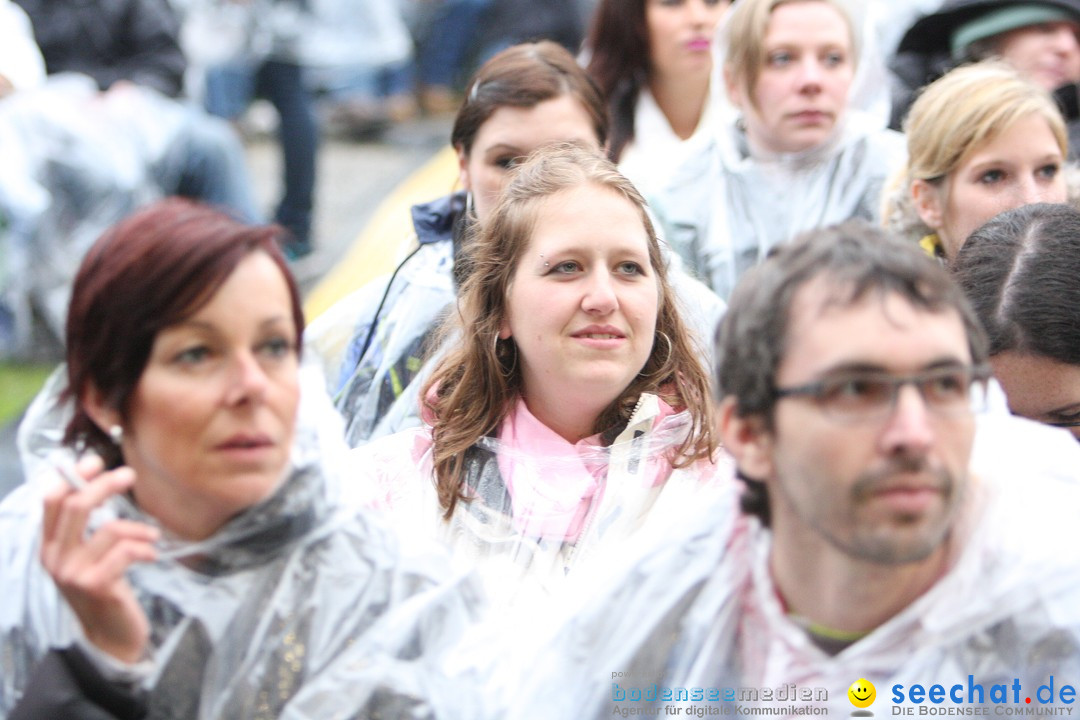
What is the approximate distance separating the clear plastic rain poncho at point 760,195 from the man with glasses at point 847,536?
186 cm

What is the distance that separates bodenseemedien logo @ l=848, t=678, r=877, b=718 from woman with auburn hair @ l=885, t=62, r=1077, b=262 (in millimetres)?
1532

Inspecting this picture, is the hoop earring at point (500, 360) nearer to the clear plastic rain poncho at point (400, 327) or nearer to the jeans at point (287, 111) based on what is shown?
the clear plastic rain poncho at point (400, 327)

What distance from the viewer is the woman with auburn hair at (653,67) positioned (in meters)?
4.54

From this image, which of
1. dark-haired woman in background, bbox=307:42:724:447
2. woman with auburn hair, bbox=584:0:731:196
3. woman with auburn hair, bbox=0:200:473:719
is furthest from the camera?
woman with auburn hair, bbox=584:0:731:196

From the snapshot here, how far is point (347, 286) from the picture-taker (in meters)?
4.84

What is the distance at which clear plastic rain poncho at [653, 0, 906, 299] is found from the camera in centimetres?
381

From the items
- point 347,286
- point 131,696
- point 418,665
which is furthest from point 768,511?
point 347,286

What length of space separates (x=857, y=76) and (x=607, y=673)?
2940 mm

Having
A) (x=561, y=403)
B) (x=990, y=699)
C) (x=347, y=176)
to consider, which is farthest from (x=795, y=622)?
(x=347, y=176)

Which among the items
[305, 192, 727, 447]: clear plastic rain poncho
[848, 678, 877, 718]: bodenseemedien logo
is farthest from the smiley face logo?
[305, 192, 727, 447]: clear plastic rain poncho

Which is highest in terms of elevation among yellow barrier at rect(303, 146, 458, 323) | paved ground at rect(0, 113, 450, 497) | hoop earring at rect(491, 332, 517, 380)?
hoop earring at rect(491, 332, 517, 380)

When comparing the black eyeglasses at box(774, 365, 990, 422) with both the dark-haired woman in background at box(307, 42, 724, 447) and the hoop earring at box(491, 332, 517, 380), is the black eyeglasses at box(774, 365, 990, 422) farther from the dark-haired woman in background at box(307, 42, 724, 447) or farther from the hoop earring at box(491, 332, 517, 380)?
the dark-haired woman in background at box(307, 42, 724, 447)

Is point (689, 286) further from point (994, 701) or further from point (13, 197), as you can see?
point (13, 197)

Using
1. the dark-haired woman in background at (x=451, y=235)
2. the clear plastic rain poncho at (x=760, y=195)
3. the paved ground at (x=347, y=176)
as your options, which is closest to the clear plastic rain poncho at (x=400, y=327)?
the dark-haired woman in background at (x=451, y=235)
